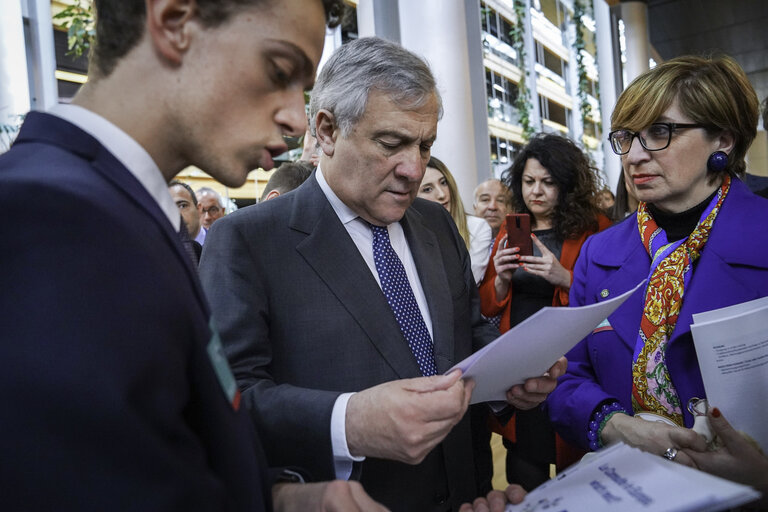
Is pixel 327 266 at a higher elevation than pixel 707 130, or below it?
below

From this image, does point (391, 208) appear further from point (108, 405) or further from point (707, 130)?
point (108, 405)

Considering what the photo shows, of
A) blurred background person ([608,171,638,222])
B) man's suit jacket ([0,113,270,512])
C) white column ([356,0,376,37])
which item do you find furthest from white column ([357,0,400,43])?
man's suit jacket ([0,113,270,512])

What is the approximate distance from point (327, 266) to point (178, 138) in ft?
2.30

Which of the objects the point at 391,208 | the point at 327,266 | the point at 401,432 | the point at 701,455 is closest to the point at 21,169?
the point at 401,432

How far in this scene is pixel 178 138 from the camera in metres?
0.64

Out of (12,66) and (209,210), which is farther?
(209,210)

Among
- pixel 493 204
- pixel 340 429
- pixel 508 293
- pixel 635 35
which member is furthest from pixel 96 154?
pixel 635 35

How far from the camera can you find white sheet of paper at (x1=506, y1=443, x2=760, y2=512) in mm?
608

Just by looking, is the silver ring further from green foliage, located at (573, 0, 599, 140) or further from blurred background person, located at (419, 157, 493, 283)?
green foliage, located at (573, 0, 599, 140)

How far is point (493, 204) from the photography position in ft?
13.9

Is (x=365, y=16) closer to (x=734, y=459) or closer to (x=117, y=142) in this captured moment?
(x=734, y=459)

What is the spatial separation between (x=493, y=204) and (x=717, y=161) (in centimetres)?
281

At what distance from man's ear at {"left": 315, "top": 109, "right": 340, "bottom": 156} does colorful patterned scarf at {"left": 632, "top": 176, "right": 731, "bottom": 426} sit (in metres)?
0.87

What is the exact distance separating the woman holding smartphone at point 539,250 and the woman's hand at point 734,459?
1.29 meters
